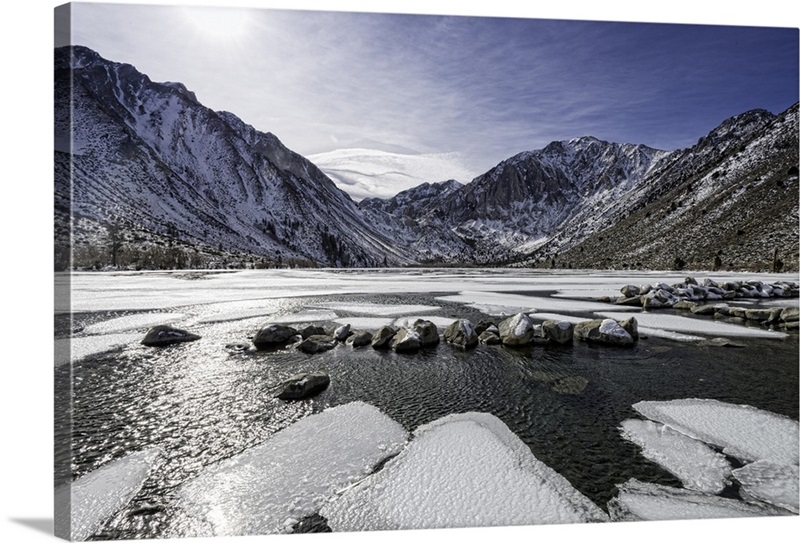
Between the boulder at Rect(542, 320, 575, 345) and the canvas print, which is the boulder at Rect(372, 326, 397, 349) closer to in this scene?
the canvas print

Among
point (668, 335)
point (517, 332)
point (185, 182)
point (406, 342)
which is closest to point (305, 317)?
point (406, 342)

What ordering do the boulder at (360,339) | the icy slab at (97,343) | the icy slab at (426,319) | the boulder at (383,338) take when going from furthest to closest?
the icy slab at (426,319)
the boulder at (360,339)
the boulder at (383,338)
the icy slab at (97,343)

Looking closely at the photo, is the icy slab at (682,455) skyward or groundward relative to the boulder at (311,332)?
groundward

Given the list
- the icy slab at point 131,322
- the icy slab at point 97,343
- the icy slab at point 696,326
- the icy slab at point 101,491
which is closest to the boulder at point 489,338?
the icy slab at point 696,326

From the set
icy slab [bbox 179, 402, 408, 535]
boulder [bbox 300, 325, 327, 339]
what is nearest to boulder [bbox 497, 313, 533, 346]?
boulder [bbox 300, 325, 327, 339]

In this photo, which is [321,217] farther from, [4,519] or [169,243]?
[4,519]

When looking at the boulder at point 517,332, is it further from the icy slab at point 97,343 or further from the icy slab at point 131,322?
the icy slab at point 131,322
